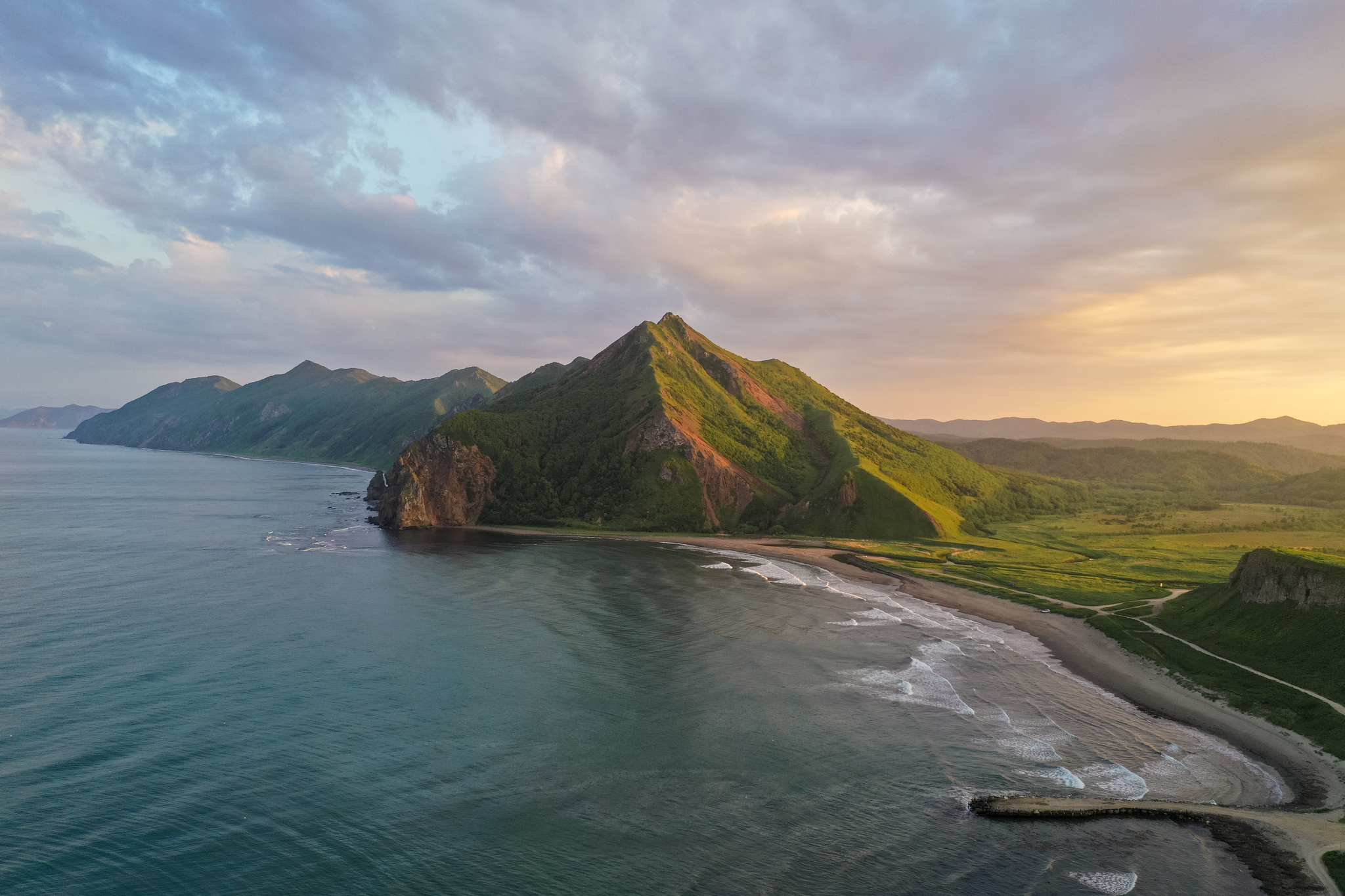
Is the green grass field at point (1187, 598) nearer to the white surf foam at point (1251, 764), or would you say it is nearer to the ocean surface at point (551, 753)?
the white surf foam at point (1251, 764)

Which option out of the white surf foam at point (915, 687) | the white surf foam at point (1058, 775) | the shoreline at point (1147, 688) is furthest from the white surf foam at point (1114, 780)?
the white surf foam at point (915, 687)

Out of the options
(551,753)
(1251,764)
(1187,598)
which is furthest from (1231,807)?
(1187,598)

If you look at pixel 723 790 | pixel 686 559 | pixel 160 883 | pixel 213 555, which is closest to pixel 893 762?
pixel 723 790

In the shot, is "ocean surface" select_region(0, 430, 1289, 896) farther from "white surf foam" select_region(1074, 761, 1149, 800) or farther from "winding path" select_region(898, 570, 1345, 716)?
"winding path" select_region(898, 570, 1345, 716)

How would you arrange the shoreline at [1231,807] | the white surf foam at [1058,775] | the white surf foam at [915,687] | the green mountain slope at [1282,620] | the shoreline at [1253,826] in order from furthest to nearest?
1. the green mountain slope at [1282,620]
2. the white surf foam at [915,687]
3. the white surf foam at [1058,775]
4. the shoreline at [1231,807]
5. the shoreline at [1253,826]

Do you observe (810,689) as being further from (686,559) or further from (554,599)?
(686,559)

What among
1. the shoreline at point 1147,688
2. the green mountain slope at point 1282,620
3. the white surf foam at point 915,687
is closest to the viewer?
the shoreline at point 1147,688

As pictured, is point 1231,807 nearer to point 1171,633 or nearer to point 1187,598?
point 1171,633
